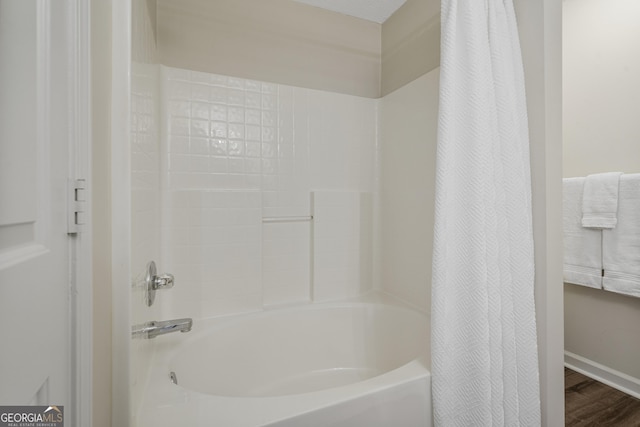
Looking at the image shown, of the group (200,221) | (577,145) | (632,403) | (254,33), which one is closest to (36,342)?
(200,221)

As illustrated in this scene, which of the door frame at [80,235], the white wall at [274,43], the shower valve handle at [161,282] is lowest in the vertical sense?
the shower valve handle at [161,282]

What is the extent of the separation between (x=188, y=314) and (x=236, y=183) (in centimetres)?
71

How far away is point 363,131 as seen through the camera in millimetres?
1833

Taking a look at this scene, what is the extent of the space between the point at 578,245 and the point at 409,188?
1100mm

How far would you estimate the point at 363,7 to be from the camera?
1723mm

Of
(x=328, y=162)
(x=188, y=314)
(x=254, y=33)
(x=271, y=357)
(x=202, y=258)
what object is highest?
(x=254, y=33)

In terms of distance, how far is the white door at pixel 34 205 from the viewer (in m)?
0.31

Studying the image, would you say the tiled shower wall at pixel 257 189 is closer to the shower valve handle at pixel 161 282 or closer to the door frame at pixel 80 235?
the shower valve handle at pixel 161 282

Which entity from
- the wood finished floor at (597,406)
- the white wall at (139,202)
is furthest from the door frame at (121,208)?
the wood finished floor at (597,406)

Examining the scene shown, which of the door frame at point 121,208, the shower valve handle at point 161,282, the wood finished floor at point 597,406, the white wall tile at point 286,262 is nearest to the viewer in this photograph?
the door frame at point 121,208

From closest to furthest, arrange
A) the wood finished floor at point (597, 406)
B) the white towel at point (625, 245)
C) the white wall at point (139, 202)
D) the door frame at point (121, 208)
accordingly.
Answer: the door frame at point (121, 208)
the white wall at point (139, 202)
the wood finished floor at point (597, 406)
the white towel at point (625, 245)

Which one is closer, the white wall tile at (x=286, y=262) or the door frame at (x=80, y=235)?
the door frame at (x=80, y=235)

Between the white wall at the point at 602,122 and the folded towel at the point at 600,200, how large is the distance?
14 cm

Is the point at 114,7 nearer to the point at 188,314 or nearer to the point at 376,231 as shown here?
the point at 188,314
